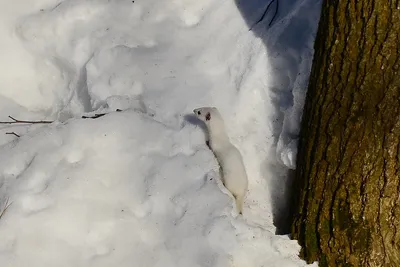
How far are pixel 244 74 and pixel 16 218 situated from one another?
4.88 feet

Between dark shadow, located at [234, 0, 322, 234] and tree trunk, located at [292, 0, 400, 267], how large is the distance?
1.14 ft

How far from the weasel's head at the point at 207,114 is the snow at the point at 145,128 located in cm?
13

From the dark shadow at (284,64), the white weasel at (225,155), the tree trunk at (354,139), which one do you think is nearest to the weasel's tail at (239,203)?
the white weasel at (225,155)

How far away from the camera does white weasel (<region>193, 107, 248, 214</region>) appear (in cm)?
281

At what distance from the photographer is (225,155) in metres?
2.88

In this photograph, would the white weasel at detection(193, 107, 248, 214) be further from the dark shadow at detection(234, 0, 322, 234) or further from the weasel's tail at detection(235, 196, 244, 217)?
the dark shadow at detection(234, 0, 322, 234)

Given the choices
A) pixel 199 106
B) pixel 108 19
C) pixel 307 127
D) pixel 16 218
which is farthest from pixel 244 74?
pixel 16 218

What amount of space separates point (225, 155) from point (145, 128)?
466mm

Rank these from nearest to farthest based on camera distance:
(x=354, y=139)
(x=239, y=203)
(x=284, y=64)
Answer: (x=354, y=139)
(x=239, y=203)
(x=284, y=64)

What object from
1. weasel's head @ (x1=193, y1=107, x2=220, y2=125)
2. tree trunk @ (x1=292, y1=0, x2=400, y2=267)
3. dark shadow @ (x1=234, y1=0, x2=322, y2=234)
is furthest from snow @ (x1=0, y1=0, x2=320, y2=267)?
tree trunk @ (x1=292, y1=0, x2=400, y2=267)

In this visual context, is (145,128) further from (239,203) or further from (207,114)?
(239,203)

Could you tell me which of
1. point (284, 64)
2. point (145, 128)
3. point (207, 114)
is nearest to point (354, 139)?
point (207, 114)

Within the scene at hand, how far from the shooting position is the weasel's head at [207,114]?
9.71ft

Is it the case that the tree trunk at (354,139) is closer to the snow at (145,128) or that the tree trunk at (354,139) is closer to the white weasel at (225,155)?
the snow at (145,128)
